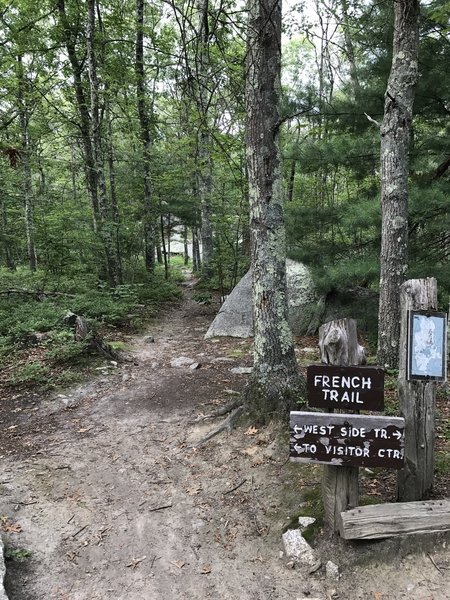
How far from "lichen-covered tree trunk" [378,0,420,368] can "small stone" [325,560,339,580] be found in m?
3.59

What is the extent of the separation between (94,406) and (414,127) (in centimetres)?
731

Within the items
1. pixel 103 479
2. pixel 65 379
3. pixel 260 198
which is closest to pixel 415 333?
pixel 260 198

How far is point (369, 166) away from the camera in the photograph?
765 cm

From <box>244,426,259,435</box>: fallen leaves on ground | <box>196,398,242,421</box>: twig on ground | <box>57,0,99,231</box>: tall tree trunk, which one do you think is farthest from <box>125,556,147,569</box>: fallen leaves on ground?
<box>57,0,99,231</box>: tall tree trunk

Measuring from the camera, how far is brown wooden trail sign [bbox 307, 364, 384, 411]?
9.27 feet

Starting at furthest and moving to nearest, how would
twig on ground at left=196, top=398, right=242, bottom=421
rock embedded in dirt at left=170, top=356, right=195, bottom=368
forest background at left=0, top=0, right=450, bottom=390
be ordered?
1. rock embedded in dirt at left=170, top=356, right=195, bottom=368
2. forest background at left=0, top=0, right=450, bottom=390
3. twig on ground at left=196, top=398, right=242, bottom=421

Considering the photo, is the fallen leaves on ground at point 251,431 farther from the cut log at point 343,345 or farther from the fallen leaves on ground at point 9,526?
the fallen leaves on ground at point 9,526

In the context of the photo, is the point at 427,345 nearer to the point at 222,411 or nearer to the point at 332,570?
the point at 332,570

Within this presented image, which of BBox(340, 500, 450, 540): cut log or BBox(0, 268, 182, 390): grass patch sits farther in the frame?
BBox(0, 268, 182, 390): grass patch

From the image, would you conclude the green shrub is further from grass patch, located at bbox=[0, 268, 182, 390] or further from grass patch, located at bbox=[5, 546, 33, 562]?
grass patch, located at bbox=[5, 546, 33, 562]

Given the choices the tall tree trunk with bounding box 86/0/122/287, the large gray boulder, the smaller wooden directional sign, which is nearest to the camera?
the smaller wooden directional sign

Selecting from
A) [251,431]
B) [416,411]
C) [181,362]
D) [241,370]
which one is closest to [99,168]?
[181,362]

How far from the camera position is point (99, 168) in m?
10.8

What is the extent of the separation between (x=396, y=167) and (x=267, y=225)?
2.49 meters
